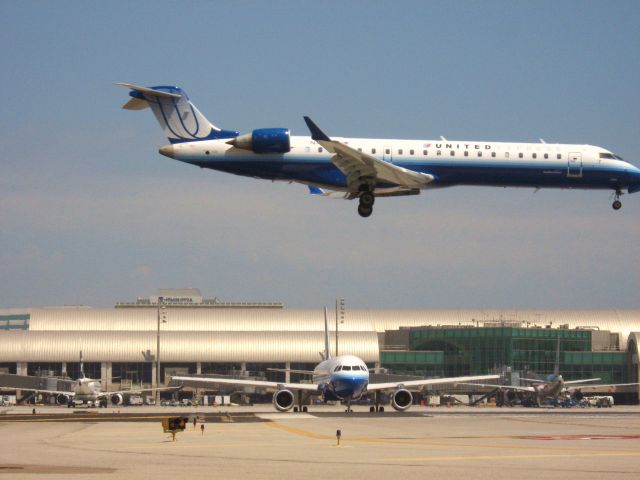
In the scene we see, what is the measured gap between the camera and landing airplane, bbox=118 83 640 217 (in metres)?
55.7

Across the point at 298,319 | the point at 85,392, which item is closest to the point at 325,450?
the point at 85,392

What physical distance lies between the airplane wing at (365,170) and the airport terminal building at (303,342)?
6724 cm

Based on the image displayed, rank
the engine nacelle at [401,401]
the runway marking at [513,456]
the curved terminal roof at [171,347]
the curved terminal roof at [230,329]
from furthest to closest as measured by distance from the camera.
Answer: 1. the curved terminal roof at [230,329]
2. the curved terminal roof at [171,347]
3. the engine nacelle at [401,401]
4. the runway marking at [513,456]

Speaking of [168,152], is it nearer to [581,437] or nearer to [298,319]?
[581,437]

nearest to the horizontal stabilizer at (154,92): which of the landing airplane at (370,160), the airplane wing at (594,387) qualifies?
the landing airplane at (370,160)

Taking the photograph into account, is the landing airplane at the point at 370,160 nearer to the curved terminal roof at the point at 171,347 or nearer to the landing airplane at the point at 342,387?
the landing airplane at the point at 342,387

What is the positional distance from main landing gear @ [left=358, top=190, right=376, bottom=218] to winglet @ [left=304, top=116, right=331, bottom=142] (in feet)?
18.0

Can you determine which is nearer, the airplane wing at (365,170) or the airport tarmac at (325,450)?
the airport tarmac at (325,450)

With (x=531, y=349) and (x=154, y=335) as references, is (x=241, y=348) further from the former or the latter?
(x=531, y=349)

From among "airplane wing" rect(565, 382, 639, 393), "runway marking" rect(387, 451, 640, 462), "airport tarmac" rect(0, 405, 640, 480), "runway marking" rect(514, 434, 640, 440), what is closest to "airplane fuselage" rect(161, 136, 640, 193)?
"airport tarmac" rect(0, 405, 640, 480)

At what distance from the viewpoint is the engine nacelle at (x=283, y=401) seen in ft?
223

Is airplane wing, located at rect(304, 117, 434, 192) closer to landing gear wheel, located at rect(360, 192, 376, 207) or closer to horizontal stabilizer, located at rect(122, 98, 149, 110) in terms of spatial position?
landing gear wheel, located at rect(360, 192, 376, 207)

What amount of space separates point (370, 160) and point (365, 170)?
1.20 m

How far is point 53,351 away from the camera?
4870 inches
